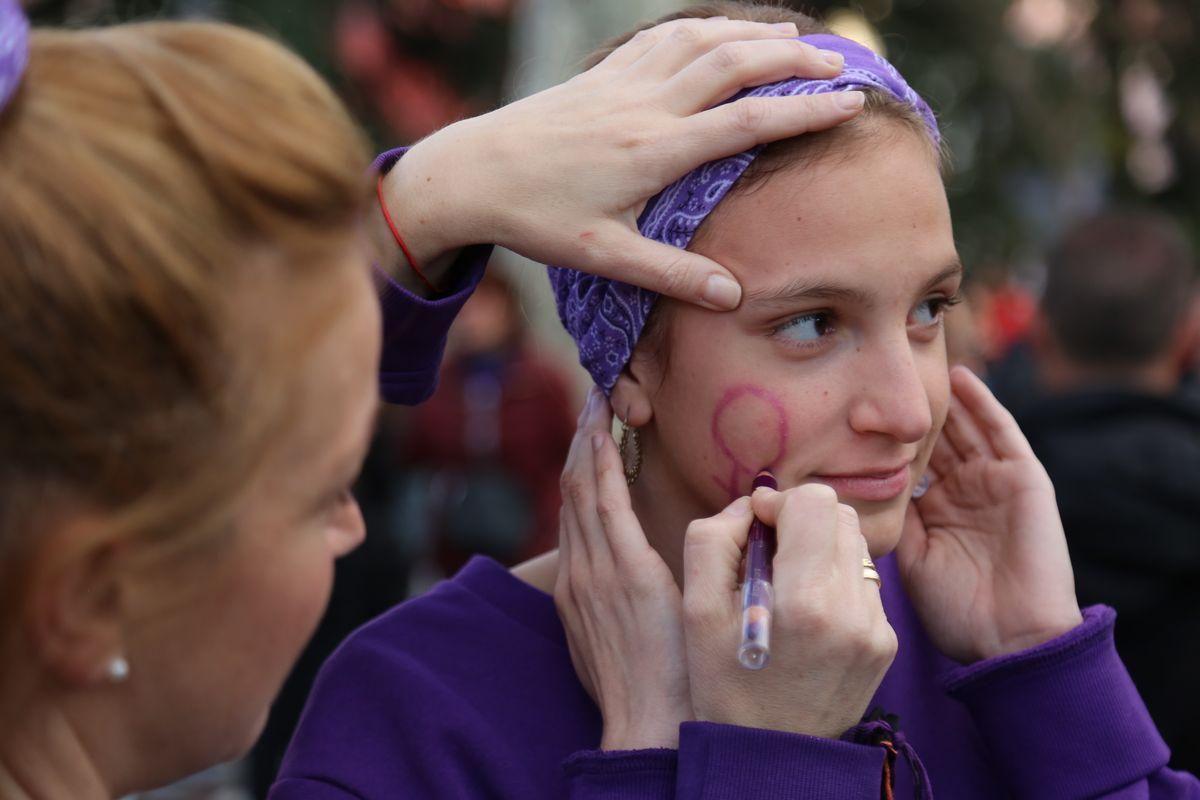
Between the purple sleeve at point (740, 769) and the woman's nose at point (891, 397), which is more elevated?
the woman's nose at point (891, 397)

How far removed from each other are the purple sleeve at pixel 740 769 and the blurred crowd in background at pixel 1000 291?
3.08ft

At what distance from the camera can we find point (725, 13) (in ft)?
6.59

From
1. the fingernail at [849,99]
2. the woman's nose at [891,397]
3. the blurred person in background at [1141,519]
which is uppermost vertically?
the fingernail at [849,99]

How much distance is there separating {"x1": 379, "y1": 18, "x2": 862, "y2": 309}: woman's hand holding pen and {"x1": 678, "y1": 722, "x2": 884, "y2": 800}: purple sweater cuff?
561 mm

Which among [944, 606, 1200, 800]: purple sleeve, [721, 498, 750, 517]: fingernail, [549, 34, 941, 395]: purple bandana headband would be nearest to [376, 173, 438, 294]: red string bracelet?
[549, 34, 941, 395]: purple bandana headband

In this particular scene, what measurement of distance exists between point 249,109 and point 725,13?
103cm

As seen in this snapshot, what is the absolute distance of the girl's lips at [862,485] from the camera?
5.90 ft

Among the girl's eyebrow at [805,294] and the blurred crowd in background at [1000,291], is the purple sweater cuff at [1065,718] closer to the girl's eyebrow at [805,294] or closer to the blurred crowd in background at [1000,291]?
the girl's eyebrow at [805,294]

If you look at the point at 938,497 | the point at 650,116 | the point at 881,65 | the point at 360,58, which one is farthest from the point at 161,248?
the point at 360,58

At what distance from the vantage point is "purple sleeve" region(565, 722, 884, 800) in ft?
5.16

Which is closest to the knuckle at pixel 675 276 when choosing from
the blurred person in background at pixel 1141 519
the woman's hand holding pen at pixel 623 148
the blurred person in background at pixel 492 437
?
the woman's hand holding pen at pixel 623 148

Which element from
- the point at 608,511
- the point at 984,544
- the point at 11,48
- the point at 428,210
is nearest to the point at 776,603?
the point at 608,511

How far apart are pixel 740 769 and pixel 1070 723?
525 mm

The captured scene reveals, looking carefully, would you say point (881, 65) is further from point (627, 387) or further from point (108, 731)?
point (108, 731)
